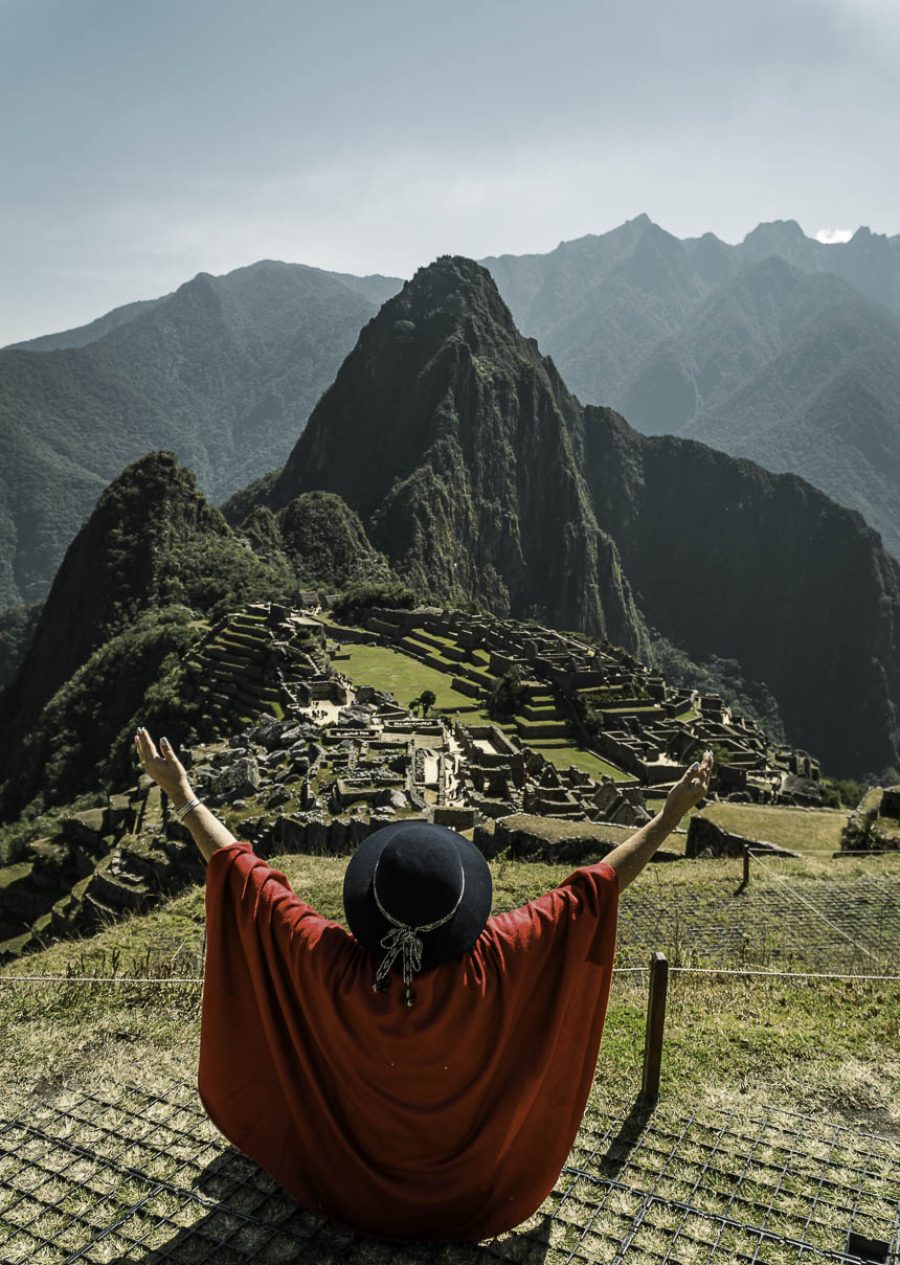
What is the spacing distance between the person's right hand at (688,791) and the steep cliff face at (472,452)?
117947 mm

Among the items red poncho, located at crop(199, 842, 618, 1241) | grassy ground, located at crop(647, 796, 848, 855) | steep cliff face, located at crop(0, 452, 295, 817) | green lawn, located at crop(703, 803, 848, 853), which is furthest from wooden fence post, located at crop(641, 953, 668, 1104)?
steep cliff face, located at crop(0, 452, 295, 817)

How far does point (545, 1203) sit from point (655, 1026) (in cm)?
94

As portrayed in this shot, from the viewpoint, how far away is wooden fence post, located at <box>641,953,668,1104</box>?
4.18 metres

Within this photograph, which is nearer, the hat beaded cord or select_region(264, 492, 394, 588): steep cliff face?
the hat beaded cord

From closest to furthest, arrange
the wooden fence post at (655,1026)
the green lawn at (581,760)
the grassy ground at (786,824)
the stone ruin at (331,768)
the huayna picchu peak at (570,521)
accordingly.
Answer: the wooden fence post at (655,1026), the stone ruin at (331,768), the grassy ground at (786,824), the green lawn at (581,760), the huayna picchu peak at (570,521)

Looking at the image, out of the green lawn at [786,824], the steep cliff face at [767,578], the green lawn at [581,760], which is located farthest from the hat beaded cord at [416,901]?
the steep cliff face at [767,578]

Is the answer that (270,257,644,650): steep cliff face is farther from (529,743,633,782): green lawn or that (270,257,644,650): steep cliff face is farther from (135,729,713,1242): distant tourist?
(135,729,713,1242): distant tourist

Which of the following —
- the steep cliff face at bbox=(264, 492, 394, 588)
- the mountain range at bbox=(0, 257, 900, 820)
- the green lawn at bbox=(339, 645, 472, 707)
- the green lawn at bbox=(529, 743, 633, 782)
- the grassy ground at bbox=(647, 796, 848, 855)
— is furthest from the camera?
the steep cliff face at bbox=(264, 492, 394, 588)

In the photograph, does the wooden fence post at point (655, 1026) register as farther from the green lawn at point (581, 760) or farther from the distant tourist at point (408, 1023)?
the green lawn at point (581, 760)

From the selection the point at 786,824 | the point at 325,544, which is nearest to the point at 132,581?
the point at 325,544

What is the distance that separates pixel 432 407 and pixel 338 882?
427 ft

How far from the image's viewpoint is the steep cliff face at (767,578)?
150 meters

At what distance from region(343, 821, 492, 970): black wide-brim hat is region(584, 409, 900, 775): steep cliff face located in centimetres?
14073

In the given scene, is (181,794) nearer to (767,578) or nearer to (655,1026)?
(655,1026)
